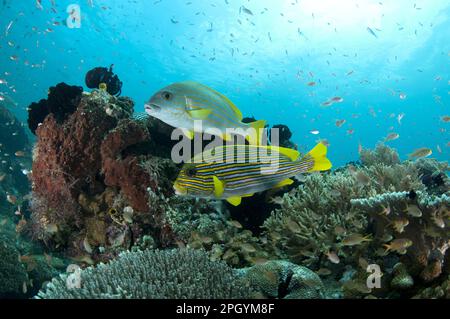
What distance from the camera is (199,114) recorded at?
8.43 ft

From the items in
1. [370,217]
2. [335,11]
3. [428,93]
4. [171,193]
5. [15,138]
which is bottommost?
[370,217]

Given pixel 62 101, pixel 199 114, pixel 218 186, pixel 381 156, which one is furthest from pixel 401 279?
pixel 381 156

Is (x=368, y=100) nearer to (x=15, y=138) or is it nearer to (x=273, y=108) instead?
(x=273, y=108)

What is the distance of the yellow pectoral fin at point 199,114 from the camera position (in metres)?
2.56

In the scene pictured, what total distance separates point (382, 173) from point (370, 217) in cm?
223

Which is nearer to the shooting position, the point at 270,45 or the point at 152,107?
the point at 152,107

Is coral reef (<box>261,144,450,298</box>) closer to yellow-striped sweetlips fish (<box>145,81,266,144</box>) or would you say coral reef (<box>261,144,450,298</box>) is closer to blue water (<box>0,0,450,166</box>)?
yellow-striped sweetlips fish (<box>145,81,266,144</box>)

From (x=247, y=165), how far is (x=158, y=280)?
1.73 meters

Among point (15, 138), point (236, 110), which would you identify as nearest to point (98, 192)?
point (236, 110)

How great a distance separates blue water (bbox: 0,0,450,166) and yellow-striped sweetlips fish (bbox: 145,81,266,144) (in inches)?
746

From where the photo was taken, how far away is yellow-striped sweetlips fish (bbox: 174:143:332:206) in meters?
2.82

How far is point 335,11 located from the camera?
37.8 m

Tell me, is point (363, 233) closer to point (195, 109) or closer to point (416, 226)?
point (416, 226)

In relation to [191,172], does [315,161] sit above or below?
above
